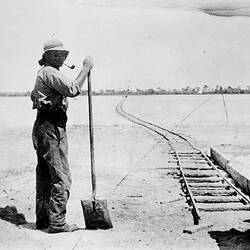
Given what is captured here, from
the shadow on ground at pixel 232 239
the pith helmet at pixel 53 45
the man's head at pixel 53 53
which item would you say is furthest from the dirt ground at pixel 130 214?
the pith helmet at pixel 53 45

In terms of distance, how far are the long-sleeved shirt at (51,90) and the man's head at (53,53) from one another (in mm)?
117

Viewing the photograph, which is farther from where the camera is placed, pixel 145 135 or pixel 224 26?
pixel 224 26

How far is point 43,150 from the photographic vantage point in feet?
20.5

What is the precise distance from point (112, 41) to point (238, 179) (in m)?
61.5

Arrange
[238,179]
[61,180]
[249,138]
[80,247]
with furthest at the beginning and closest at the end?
[249,138]
[238,179]
[61,180]
[80,247]

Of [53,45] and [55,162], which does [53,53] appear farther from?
[55,162]

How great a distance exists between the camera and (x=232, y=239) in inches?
237

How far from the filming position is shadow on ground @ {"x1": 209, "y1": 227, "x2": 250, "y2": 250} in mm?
5684

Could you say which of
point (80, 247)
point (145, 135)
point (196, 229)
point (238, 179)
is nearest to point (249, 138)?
point (145, 135)

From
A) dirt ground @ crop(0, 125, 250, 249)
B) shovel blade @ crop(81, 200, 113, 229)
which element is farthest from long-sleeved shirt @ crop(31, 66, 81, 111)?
dirt ground @ crop(0, 125, 250, 249)

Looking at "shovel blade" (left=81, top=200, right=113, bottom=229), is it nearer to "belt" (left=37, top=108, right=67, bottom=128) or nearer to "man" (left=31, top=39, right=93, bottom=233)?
"man" (left=31, top=39, right=93, bottom=233)

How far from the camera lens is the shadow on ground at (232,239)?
5.68 metres

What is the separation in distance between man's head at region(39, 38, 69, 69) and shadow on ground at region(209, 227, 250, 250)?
2.83 m

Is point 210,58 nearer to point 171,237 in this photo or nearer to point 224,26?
point 224,26
